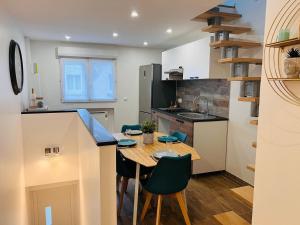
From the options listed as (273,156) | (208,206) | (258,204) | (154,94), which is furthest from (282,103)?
(154,94)

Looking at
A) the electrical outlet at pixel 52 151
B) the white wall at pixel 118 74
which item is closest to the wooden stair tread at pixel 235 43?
the electrical outlet at pixel 52 151

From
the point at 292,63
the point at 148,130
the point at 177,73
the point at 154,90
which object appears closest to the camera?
the point at 292,63

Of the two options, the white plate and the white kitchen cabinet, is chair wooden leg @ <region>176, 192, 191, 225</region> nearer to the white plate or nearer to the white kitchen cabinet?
the white plate

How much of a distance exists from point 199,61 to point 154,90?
1.64 meters

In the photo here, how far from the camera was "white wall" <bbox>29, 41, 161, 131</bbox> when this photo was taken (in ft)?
16.9

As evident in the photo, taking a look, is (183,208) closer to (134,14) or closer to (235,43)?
(235,43)

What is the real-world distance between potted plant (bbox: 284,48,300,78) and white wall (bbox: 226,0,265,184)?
72.1 inches

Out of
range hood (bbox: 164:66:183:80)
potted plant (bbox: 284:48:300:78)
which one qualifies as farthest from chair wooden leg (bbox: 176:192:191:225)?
range hood (bbox: 164:66:183:80)

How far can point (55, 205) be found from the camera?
4.16 m

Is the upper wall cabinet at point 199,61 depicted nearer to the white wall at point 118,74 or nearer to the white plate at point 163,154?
the white wall at point 118,74

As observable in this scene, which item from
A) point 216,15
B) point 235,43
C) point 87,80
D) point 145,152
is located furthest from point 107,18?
point 87,80

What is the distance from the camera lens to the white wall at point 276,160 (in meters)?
1.49

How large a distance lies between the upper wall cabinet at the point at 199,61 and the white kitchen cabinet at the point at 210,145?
81cm

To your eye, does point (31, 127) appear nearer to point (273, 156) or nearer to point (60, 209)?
point (60, 209)
